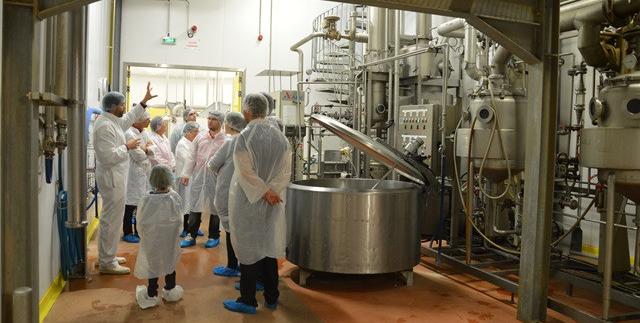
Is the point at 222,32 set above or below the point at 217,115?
above

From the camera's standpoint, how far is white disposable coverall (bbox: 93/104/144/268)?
338 centimetres

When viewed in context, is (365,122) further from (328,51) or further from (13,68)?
(13,68)

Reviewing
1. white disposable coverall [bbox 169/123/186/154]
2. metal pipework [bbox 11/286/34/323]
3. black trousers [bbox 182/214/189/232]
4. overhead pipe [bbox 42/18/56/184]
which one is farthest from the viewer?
white disposable coverall [bbox 169/123/186/154]

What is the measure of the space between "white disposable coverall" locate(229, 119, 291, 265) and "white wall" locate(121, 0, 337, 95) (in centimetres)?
528

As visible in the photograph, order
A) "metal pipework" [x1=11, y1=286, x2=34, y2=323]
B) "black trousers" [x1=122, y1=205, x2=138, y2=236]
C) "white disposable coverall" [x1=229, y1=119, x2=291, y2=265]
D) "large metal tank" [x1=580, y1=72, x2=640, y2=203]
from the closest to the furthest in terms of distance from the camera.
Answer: "metal pipework" [x1=11, y1=286, x2=34, y2=323]
"large metal tank" [x1=580, y1=72, x2=640, y2=203]
"white disposable coverall" [x1=229, y1=119, x2=291, y2=265]
"black trousers" [x1=122, y1=205, x2=138, y2=236]

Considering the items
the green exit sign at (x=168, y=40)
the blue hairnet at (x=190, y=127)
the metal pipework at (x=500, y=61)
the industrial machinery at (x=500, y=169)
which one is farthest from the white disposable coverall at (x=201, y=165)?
the green exit sign at (x=168, y=40)

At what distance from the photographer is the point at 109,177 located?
3.40 m

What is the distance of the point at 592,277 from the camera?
3.51 metres

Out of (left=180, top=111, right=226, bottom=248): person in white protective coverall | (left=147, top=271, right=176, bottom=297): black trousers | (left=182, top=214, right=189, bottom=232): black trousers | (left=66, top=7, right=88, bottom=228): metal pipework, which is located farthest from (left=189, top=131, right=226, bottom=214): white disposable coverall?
(left=147, top=271, right=176, bottom=297): black trousers

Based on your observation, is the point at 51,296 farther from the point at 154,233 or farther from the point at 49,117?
the point at 49,117

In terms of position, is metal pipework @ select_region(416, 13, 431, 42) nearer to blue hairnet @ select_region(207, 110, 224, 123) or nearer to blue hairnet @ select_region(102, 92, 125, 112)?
blue hairnet @ select_region(207, 110, 224, 123)

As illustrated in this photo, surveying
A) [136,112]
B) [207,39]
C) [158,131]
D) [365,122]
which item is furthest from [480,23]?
[207,39]

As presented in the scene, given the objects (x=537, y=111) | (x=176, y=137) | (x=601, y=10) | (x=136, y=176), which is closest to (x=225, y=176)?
(x=136, y=176)

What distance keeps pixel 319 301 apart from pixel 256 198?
0.85m
